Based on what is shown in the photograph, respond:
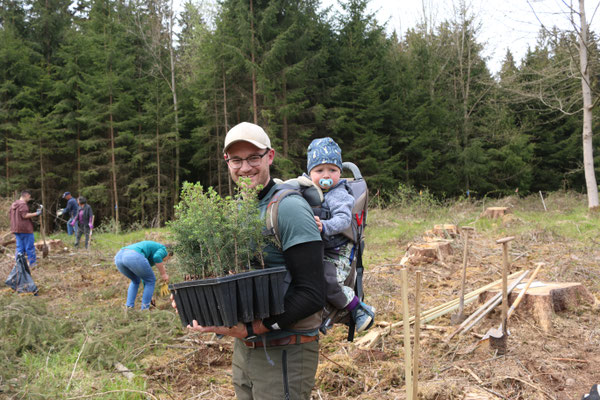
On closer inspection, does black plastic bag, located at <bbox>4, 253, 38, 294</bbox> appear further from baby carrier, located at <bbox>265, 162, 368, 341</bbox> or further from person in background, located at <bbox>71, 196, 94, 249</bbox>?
baby carrier, located at <bbox>265, 162, 368, 341</bbox>

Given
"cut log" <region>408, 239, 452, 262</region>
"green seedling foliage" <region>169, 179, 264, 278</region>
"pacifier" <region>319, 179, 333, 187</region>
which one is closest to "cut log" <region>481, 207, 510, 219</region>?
"cut log" <region>408, 239, 452, 262</region>

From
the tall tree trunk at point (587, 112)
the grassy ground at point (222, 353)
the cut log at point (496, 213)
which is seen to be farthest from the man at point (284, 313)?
the tall tree trunk at point (587, 112)

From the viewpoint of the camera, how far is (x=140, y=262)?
5.76 m

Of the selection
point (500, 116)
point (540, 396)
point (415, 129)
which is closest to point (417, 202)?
point (415, 129)

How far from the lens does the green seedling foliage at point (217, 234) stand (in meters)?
1.64

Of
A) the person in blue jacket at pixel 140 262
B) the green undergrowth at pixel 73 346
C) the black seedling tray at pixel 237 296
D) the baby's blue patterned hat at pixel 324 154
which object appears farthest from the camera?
the person in blue jacket at pixel 140 262

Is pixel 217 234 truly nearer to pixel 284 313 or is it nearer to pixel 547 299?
pixel 284 313

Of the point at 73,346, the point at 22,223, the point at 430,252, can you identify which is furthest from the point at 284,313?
the point at 22,223

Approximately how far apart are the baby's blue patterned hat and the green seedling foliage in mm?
995

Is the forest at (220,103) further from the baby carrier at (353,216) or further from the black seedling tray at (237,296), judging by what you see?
the black seedling tray at (237,296)

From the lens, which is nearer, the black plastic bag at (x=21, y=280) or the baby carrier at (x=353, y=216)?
the baby carrier at (x=353, y=216)

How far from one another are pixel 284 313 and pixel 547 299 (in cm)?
432

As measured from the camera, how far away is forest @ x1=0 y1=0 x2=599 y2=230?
19.6m

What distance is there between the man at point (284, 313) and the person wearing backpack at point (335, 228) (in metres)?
0.28
